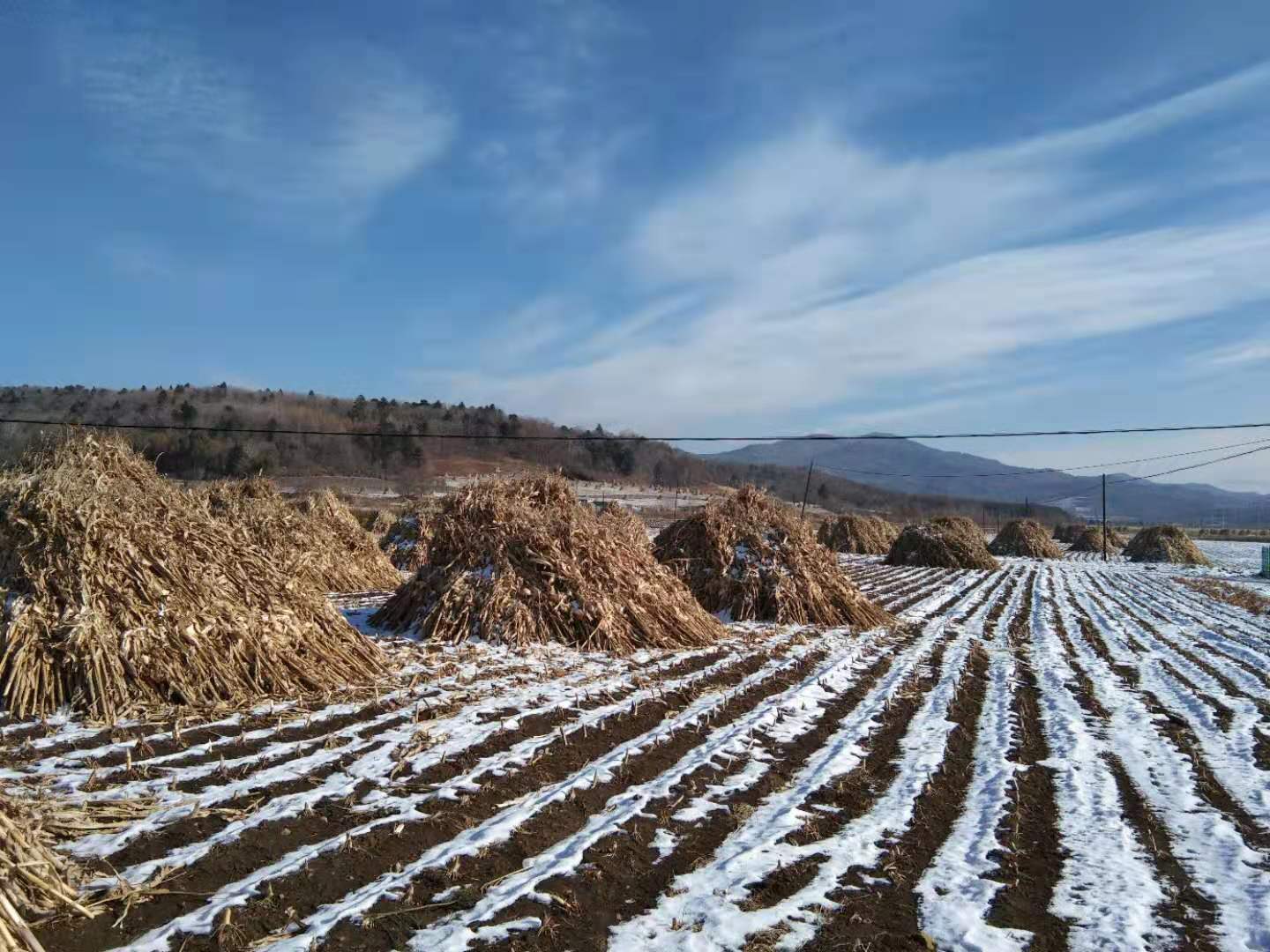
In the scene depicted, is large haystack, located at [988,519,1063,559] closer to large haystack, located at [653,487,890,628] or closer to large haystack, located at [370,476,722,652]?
large haystack, located at [653,487,890,628]

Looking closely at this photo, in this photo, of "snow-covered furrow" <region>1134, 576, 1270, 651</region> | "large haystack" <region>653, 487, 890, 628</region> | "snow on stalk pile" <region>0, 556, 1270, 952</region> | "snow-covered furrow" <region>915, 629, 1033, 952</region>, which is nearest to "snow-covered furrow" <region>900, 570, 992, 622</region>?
"large haystack" <region>653, 487, 890, 628</region>

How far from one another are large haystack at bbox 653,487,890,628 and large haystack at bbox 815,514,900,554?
77.3 feet

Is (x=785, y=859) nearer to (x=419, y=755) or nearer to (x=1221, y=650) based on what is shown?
(x=419, y=755)

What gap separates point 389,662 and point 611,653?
2487 mm

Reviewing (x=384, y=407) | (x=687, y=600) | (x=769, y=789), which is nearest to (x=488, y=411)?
(x=384, y=407)

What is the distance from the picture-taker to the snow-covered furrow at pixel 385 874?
3.10m

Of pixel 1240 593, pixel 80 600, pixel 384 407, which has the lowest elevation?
pixel 1240 593

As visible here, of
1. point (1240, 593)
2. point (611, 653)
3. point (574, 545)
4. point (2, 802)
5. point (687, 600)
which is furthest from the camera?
point (1240, 593)

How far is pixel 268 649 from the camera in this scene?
262 inches

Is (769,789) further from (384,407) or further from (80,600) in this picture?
(384,407)

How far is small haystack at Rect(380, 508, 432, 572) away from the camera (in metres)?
17.6

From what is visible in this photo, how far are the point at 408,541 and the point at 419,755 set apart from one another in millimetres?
13413

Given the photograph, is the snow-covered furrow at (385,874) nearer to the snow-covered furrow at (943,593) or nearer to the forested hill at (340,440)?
the snow-covered furrow at (943,593)

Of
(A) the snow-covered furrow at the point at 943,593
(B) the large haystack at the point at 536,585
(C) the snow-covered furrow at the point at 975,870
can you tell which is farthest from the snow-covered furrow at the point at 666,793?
(A) the snow-covered furrow at the point at 943,593
